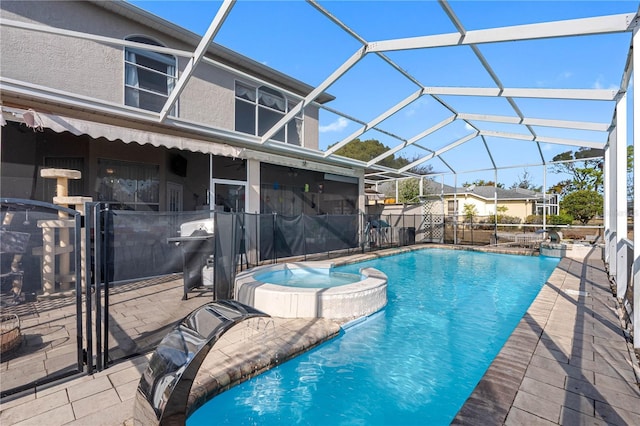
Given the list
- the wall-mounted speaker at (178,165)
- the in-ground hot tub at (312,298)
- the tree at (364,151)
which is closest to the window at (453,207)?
the tree at (364,151)

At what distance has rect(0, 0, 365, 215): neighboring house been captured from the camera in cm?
631

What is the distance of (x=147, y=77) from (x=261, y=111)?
13.3 ft

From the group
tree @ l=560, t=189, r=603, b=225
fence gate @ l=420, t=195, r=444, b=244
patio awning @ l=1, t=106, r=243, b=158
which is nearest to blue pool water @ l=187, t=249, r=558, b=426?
patio awning @ l=1, t=106, r=243, b=158

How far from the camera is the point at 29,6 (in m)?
6.79

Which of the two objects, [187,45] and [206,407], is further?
[187,45]

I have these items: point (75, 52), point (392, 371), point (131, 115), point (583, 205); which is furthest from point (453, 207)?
point (75, 52)

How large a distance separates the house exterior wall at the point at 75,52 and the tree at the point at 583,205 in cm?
2230

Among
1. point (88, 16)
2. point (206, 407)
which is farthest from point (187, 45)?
point (206, 407)

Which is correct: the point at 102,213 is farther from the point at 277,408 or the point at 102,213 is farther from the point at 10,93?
the point at 10,93

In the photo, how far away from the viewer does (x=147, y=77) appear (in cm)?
859

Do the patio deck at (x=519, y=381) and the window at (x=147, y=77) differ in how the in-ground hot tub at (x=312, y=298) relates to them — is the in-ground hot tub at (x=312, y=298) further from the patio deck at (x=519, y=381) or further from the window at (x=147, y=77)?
the window at (x=147, y=77)

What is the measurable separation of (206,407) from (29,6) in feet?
30.4

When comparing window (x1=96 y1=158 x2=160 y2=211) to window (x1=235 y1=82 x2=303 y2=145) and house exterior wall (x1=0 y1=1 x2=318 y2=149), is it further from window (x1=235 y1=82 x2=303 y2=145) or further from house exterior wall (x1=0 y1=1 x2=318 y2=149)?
window (x1=235 y1=82 x2=303 y2=145)

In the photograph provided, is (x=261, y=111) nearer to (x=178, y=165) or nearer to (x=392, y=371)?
(x=178, y=165)
